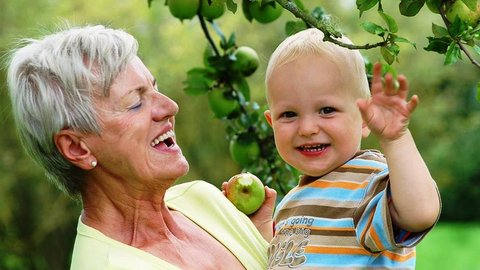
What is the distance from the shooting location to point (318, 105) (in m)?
1.56

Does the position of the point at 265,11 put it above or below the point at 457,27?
below

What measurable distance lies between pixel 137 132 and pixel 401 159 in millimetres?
579

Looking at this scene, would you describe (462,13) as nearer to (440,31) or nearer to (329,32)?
(440,31)

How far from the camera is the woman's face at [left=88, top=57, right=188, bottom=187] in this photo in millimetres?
1680


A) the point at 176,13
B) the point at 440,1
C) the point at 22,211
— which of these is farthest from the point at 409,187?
the point at 22,211

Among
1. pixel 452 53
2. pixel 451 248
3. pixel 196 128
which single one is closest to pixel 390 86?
pixel 452 53

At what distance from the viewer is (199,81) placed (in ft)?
7.39

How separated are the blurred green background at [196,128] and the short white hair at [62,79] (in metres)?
5.78

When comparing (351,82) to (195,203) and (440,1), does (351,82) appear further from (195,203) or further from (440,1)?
(195,203)

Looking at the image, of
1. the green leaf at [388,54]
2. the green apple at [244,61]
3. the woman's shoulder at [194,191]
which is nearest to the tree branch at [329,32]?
the green leaf at [388,54]

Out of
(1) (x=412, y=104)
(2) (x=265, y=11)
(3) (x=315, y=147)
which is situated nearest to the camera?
(1) (x=412, y=104)

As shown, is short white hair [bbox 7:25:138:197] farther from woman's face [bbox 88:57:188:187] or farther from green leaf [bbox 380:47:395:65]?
green leaf [bbox 380:47:395:65]

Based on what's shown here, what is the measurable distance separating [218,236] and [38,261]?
8.54 m

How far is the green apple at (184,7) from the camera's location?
6.64 feet
